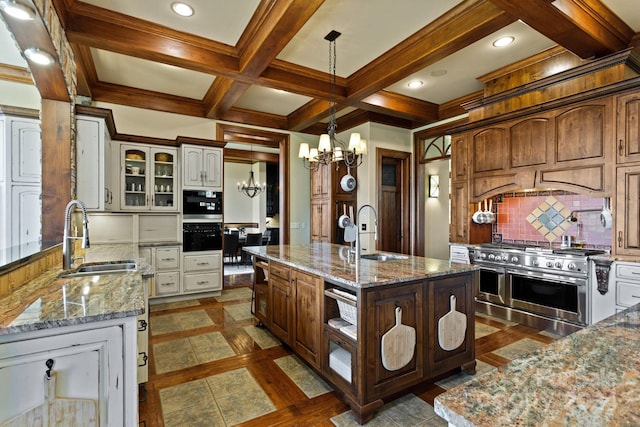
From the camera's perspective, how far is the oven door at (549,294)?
128 inches

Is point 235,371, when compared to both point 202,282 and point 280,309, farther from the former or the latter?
point 202,282

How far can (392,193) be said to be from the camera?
6.06 metres

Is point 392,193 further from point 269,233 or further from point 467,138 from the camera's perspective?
point 269,233

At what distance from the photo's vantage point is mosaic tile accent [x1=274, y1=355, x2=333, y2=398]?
93.4 inches

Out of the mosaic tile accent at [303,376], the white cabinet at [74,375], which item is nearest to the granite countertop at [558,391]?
the white cabinet at [74,375]

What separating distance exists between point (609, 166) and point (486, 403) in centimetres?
357

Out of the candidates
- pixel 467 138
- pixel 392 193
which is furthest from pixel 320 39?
pixel 392 193

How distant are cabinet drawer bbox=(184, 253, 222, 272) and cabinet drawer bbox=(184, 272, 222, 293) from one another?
0.10 metres

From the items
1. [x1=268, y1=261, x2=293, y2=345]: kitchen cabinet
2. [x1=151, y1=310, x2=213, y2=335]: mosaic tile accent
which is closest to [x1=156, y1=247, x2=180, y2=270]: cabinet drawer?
[x1=151, y1=310, x2=213, y2=335]: mosaic tile accent

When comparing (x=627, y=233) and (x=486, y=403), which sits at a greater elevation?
(x=627, y=233)

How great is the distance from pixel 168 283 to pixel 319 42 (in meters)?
3.86

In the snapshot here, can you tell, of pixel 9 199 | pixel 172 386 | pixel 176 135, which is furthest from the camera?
pixel 176 135

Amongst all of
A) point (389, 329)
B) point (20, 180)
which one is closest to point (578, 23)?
point (389, 329)

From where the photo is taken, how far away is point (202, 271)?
4953 mm
